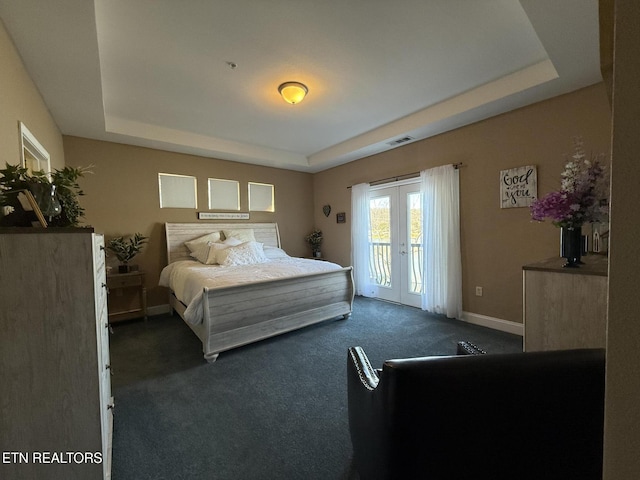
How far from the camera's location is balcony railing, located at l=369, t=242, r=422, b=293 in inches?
159

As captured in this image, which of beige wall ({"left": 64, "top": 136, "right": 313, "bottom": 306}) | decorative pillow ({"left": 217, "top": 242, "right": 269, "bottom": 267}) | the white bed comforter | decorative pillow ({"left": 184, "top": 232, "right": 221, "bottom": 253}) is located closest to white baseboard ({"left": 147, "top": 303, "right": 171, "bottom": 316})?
beige wall ({"left": 64, "top": 136, "right": 313, "bottom": 306})

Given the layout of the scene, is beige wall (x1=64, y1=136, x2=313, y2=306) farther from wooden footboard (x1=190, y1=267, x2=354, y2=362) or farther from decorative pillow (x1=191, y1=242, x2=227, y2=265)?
wooden footboard (x1=190, y1=267, x2=354, y2=362)

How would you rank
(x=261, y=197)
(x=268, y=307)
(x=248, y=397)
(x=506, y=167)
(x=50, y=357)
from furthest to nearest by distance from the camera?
(x=261, y=197) → (x=506, y=167) → (x=268, y=307) → (x=248, y=397) → (x=50, y=357)

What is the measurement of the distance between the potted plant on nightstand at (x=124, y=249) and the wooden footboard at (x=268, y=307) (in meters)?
1.61

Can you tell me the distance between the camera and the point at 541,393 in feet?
2.46

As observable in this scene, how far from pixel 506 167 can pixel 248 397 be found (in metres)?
3.55

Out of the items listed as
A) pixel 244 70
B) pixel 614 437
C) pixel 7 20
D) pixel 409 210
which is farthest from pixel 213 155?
pixel 614 437

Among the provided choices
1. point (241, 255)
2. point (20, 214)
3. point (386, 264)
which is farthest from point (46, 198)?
point (386, 264)

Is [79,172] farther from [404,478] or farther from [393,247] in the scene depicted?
[393,247]

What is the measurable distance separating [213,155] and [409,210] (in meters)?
3.33

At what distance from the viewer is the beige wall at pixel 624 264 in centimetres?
42

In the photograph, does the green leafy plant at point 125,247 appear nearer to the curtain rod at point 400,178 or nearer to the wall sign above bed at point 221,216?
the wall sign above bed at point 221,216

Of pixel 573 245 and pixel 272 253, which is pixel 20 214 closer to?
pixel 573 245

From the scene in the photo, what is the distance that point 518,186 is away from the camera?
9.73 feet
